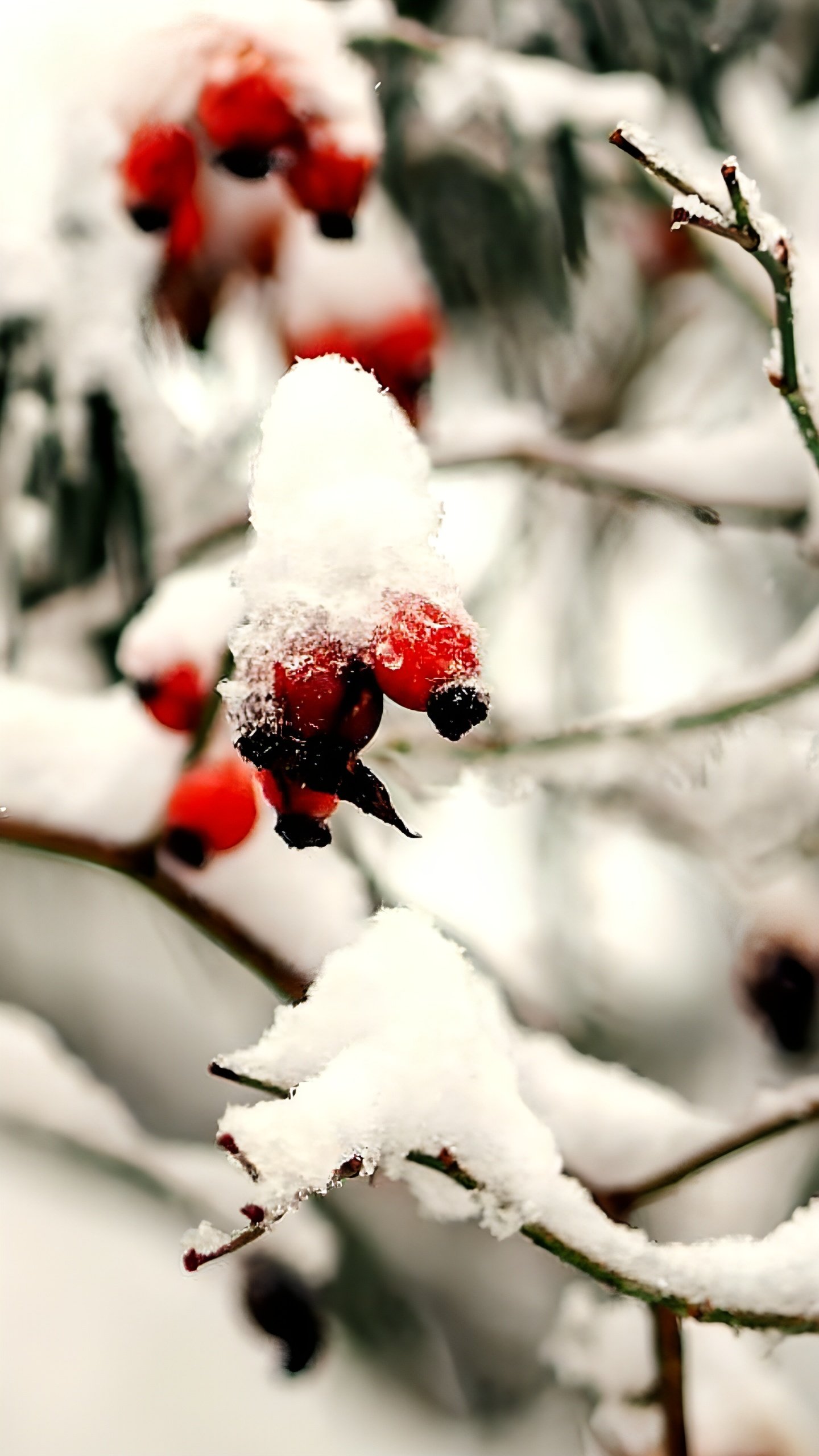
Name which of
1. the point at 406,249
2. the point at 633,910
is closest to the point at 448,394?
the point at 406,249

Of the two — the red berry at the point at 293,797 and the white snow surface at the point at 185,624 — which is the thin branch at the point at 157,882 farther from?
the red berry at the point at 293,797

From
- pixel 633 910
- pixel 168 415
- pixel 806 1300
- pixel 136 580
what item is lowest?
pixel 633 910

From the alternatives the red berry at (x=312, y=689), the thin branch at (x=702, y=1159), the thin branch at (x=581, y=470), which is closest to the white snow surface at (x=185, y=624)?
the thin branch at (x=581, y=470)

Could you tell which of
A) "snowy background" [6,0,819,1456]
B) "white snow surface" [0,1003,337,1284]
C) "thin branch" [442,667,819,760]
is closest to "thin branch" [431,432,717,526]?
"snowy background" [6,0,819,1456]

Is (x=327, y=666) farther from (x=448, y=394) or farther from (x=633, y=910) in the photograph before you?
(x=633, y=910)

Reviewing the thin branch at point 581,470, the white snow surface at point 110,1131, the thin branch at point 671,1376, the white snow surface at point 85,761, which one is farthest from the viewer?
the white snow surface at point 110,1131

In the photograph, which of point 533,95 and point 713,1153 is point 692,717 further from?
point 533,95

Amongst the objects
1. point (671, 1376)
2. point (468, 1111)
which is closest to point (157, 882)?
point (468, 1111)
